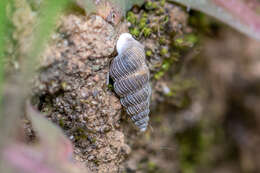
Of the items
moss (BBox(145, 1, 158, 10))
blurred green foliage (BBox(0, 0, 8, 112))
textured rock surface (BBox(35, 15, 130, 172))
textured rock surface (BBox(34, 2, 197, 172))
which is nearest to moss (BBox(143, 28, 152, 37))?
textured rock surface (BBox(34, 2, 197, 172))

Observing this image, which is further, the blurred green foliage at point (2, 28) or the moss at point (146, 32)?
the moss at point (146, 32)

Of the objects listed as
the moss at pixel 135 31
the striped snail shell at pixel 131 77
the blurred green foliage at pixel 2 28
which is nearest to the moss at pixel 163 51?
the moss at pixel 135 31

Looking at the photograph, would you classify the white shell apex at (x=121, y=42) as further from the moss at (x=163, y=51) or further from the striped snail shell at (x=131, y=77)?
the moss at (x=163, y=51)

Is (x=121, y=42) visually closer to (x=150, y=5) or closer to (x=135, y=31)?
(x=135, y=31)

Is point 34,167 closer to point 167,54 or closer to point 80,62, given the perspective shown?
point 80,62

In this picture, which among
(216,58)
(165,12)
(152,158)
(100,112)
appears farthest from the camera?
(216,58)

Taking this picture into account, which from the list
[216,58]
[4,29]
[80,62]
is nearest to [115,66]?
[80,62]

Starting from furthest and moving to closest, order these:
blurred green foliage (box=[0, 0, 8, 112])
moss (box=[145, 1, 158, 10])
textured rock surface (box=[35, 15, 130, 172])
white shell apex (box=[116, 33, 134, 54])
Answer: moss (box=[145, 1, 158, 10]), white shell apex (box=[116, 33, 134, 54]), textured rock surface (box=[35, 15, 130, 172]), blurred green foliage (box=[0, 0, 8, 112])

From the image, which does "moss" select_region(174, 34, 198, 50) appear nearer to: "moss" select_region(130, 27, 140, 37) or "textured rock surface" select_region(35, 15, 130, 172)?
"moss" select_region(130, 27, 140, 37)
